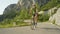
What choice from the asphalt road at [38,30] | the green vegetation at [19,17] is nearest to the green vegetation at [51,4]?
the green vegetation at [19,17]

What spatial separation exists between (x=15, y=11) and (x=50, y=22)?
0.78 m

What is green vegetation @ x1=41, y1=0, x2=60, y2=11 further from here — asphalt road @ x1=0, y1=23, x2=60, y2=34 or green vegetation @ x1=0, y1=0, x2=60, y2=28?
asphalt road @ x1=0, y1=23, x2=60, y2=34

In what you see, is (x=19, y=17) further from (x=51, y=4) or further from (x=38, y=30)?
(x=51, y=4)

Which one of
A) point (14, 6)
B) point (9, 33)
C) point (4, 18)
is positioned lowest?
point (9, 33)

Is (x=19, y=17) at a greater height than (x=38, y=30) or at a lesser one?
greater

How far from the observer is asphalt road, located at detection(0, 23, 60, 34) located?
10.7 ft

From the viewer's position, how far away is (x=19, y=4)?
150 inches

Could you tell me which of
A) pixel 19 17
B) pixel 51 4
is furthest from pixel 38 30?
pixel 51 4

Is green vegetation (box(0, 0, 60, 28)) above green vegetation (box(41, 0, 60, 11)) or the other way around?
the other way around

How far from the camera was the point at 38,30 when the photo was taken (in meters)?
3.42

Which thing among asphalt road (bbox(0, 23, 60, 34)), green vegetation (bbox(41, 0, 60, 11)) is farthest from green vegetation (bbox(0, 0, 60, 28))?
asphalt road (bbox(0, 23, 60, 34))

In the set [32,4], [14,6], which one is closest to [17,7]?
[14,6]

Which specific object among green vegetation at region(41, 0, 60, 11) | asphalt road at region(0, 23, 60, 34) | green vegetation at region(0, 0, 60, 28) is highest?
green vegetation at region(41, 0, 60, 11)

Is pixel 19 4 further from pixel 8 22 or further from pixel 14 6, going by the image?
pixel 8 22
